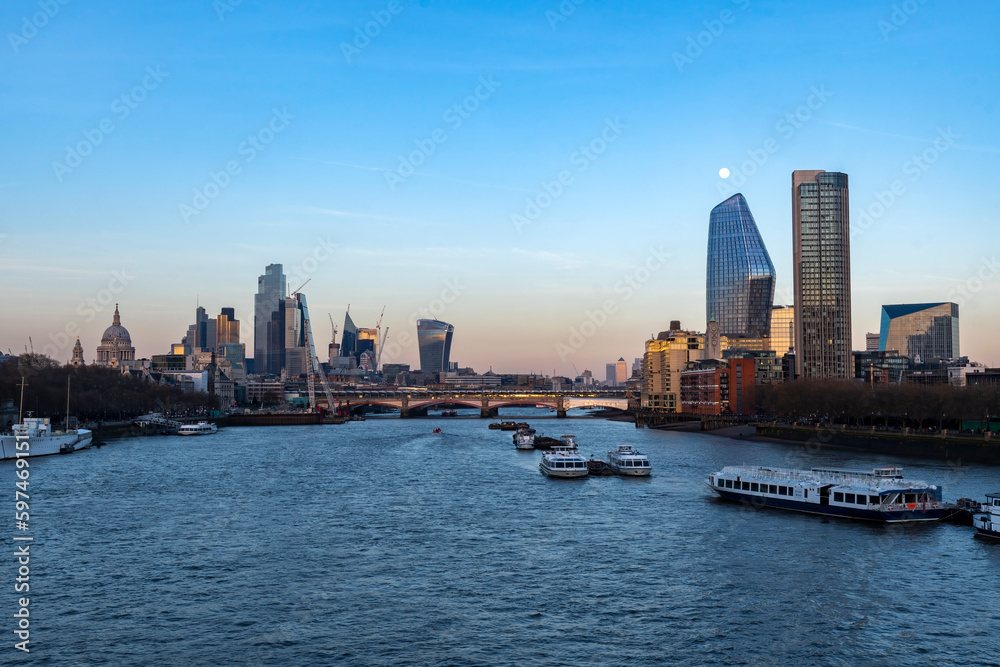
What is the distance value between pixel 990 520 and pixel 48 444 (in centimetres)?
9587

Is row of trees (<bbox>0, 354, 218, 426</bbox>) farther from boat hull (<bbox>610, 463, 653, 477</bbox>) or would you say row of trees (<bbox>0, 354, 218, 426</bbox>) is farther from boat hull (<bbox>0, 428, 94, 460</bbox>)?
boat hull (<bbox>610, 463, 653, 477</bbox>)

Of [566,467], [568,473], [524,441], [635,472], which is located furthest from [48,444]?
[635,472]

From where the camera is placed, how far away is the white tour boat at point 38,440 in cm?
9407

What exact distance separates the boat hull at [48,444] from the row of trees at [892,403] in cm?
10482

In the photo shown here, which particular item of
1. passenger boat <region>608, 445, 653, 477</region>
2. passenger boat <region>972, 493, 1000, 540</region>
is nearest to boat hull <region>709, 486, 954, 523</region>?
passenger boat <region>972, 493, 1000, 540</region>

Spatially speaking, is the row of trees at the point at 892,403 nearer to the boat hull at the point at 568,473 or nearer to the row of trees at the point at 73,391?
the boat hull at the point at 568,473

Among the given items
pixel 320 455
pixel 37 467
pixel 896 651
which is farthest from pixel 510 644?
pixel 320 455

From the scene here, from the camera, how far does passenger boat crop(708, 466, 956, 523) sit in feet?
177

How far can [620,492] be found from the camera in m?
69.5

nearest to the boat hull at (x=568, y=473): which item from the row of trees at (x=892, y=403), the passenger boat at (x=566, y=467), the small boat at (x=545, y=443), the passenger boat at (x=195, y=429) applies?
the passenger boat at (x=566, y=467)

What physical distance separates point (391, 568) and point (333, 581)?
10.5 feet

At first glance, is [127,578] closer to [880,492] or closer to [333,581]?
[333,581]

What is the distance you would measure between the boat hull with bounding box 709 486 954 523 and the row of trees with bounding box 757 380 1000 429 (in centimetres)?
6038

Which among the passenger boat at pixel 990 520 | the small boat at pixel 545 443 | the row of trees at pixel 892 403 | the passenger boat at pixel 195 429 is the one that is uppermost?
the row of trees at pixel 892 403
